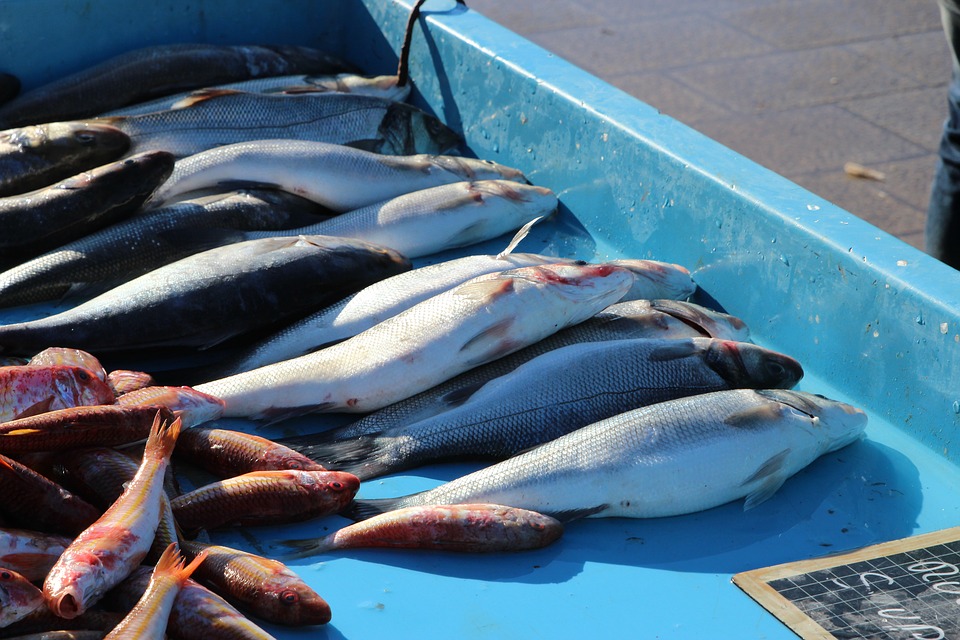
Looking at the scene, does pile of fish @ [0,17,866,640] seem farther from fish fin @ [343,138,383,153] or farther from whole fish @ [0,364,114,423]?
fish fin @ [343,138,383,153]

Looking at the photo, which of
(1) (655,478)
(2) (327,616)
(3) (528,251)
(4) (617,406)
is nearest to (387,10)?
(3) (528,251)

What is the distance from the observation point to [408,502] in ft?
9.59

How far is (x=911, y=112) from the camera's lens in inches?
308

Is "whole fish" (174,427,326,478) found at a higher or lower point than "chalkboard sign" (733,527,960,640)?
higher

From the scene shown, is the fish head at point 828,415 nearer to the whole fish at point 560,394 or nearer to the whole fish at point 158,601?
the whole fish at point 560,394

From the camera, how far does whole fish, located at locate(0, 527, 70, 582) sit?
7.87ft

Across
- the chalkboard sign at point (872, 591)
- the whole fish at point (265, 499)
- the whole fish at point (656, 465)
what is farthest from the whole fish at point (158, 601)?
the chalkboard sign at point (872, 591)

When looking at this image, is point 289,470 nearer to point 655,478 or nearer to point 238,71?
point 655,478

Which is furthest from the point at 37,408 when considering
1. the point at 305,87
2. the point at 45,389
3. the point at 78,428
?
the point at 305,87

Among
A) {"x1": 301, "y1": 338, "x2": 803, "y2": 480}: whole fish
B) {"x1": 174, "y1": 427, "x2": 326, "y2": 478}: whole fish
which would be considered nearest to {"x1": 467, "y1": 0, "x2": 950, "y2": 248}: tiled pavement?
{"x1": 301, "y1": 338, "x2": 803, "y2": 480}: whole fish

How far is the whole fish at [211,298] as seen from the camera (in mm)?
3473

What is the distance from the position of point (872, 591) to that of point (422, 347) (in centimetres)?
147

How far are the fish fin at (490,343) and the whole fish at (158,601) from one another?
120 centimetres

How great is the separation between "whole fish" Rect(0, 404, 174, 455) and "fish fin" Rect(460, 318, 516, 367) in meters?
0.98
